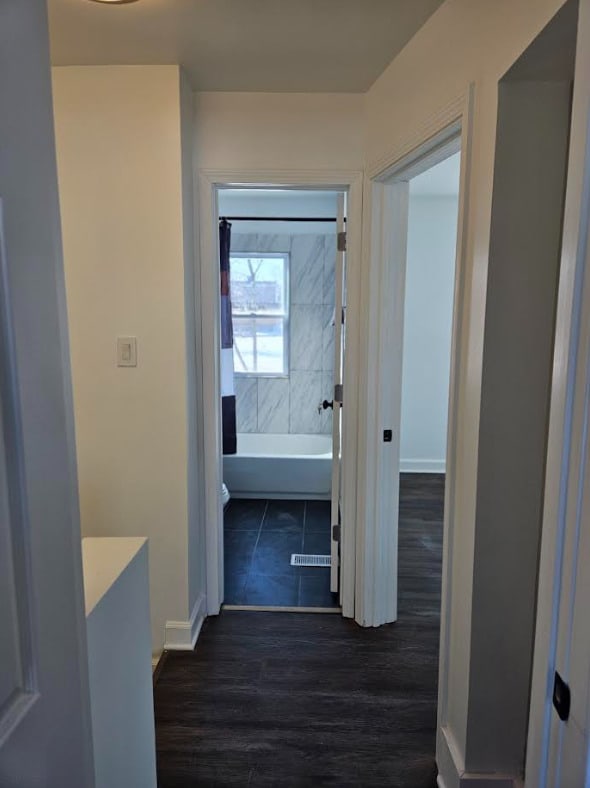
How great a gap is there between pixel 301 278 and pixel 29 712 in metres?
4.55

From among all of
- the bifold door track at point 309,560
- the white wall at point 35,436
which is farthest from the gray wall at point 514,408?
the bifold door track at point 309,560

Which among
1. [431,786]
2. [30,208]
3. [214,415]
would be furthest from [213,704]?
[30,208]

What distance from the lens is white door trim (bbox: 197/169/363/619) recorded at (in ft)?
7.94

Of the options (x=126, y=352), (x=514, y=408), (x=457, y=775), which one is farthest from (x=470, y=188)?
(x=457, y=775)

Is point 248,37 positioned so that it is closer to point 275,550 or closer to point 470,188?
point 470,188

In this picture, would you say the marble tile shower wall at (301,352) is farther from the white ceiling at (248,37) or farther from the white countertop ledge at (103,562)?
the white countertop ledge at (103,562)

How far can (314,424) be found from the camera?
5.16 m

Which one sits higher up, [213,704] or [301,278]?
[301,278]

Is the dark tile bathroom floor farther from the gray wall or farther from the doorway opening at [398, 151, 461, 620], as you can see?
the gray wall

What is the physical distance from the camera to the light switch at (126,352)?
7.48 feet

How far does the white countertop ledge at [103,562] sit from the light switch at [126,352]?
1.05 metres

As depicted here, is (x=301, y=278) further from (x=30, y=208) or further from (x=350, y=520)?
(x=30, y=208)

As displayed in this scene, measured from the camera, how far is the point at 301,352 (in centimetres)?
508

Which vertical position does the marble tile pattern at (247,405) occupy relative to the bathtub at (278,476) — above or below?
above
